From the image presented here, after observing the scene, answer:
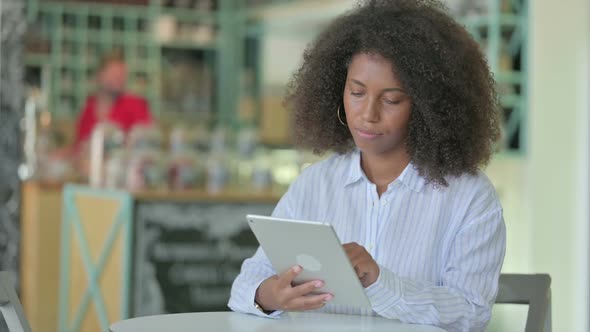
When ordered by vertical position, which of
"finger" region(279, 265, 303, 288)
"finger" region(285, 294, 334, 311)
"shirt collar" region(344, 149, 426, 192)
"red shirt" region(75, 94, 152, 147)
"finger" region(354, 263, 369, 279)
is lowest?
"finger" region(285, 294, 334, 311)

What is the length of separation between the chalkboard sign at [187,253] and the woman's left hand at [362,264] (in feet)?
9.37

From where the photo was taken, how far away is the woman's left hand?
1896 mm

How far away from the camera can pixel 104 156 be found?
548 cm

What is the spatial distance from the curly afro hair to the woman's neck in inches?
1.1

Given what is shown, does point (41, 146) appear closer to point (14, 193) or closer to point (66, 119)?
point (14, 193)

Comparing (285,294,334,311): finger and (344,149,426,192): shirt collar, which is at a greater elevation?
(344,149,426,192): shirt collar

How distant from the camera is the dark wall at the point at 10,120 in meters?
5.34

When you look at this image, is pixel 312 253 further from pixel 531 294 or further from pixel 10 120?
pixel 10 120

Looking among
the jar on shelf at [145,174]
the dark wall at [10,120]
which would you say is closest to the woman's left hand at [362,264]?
the jar on shelf at [145,174]

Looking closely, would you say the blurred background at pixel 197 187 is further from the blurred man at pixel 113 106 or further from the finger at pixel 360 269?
the finger at pixel 360 269

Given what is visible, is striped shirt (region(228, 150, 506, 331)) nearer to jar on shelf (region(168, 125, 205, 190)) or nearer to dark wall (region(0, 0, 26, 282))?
jar on shelf (region(168, 125, 205, 190))

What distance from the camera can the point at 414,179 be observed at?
7.18ft

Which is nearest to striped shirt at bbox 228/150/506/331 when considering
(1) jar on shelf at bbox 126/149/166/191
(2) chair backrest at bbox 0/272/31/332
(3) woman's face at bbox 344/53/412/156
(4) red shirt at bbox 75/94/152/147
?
(3) woman's face at bbox 344/53/412/156

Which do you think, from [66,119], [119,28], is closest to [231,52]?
[119,28]
